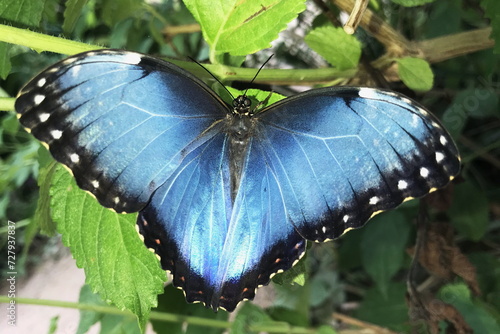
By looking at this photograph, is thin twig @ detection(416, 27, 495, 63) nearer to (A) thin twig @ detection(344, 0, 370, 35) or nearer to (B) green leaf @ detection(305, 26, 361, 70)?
(B) green leaf @ detection(305, 26, 361, 70)

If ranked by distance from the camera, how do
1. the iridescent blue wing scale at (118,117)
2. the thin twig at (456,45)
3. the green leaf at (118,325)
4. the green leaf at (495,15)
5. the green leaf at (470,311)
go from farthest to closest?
the green leaf at (118,325) → the green leaf at (470,311) → the thin twig at (456,45) → the green leaf at (495,15) → the iridescent blue wing scale at (118,117)

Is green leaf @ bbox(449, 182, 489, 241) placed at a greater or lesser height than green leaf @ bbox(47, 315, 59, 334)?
greater

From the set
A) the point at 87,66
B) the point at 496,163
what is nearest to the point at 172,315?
Answer: the point at 87,66

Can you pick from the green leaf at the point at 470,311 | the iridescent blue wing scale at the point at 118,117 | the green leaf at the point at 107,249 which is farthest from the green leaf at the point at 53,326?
the green leaf at the point at 470,311

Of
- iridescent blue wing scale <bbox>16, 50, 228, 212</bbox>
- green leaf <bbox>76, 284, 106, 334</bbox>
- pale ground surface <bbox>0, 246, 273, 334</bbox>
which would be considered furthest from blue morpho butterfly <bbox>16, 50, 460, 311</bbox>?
pale ground surface <bbox>0, 246, 273, 334</bbox>

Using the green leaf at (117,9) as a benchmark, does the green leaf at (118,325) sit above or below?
below

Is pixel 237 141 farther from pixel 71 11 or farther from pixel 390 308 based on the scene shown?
pixel 390 308

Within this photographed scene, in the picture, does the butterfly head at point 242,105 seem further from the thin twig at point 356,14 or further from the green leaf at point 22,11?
the green leaf at point 22,11
